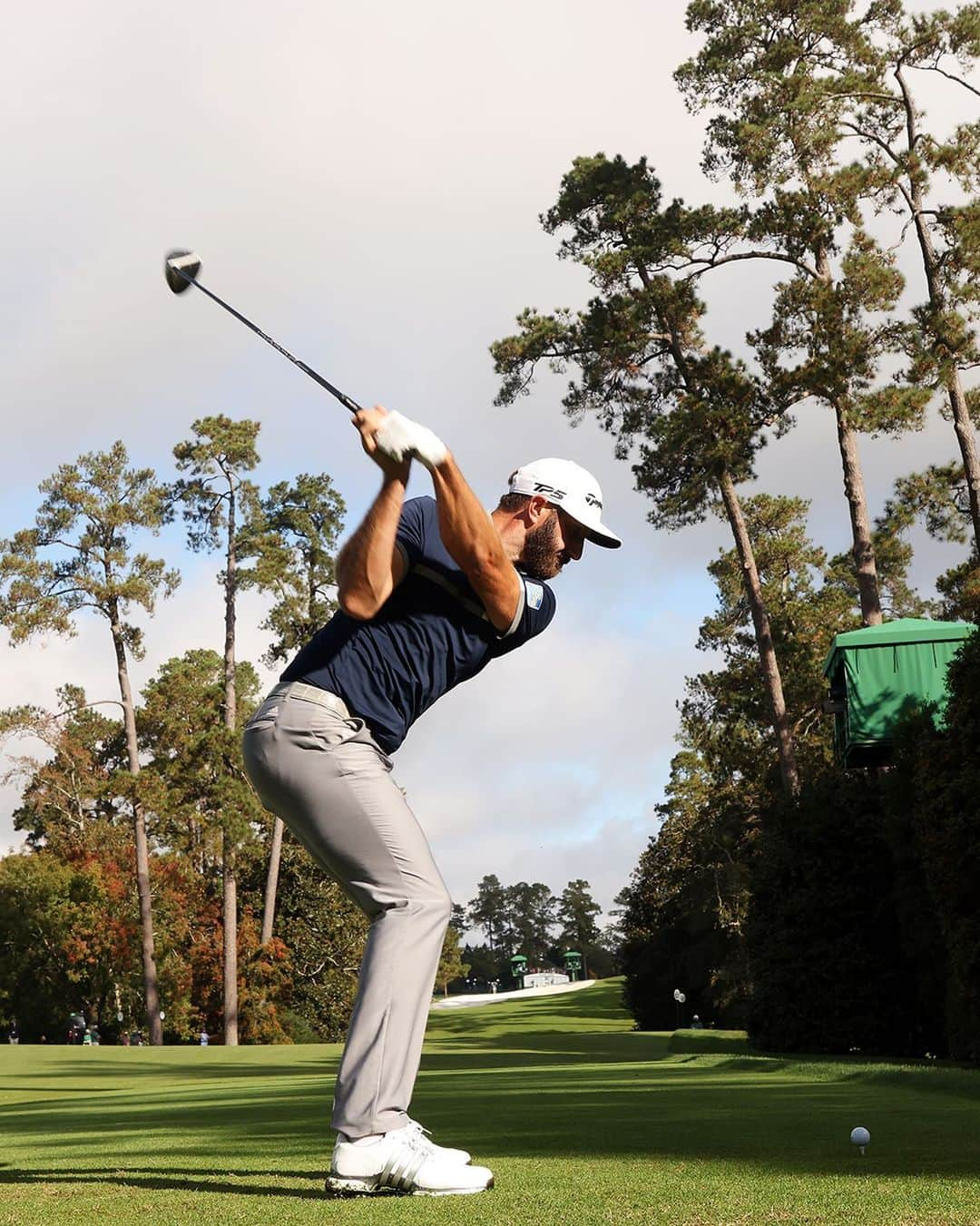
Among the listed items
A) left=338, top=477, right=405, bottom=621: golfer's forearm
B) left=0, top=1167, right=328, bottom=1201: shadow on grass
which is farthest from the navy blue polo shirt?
left=0, top=1167, right=328, bottom=1201: shadow on grass

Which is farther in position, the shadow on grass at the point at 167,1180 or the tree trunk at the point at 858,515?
the tree trunk at the point at 858,515

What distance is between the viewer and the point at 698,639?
5081 cm

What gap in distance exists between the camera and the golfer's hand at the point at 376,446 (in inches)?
164

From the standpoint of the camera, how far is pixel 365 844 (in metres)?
4.22

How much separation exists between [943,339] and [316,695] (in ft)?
84.5

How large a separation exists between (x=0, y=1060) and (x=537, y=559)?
28.2 m

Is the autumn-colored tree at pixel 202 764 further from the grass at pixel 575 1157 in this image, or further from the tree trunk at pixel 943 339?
the grass at pixel 575 1157

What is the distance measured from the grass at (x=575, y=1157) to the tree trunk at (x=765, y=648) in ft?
60.4

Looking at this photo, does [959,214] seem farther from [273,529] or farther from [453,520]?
[273,529]

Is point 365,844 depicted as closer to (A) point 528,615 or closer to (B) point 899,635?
(A) point 528,615

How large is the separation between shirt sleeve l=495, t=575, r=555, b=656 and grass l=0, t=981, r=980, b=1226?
1.60 metres

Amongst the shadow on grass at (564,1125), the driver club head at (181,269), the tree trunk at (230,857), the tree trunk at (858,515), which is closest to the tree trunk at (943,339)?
the tree trunk at (858,515)

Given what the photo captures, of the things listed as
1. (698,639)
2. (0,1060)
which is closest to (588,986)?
(698,639)

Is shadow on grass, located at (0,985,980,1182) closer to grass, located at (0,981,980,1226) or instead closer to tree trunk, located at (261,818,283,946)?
grass, located at (0,981,980,1226)
